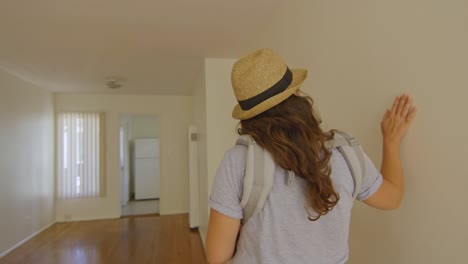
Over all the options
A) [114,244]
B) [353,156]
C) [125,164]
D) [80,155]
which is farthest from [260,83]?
[125,164]

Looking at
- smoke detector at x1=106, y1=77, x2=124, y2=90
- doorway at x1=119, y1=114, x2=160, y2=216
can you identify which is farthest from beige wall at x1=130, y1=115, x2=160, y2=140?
smoke detector at x1=106, y1=77, x2=124, y2=90

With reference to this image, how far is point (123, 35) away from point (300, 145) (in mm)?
2464

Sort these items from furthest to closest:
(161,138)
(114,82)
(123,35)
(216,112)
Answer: (161,138) < (114,82) < (216,112) < (123,35)

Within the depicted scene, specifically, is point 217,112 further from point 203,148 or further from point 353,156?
point 353,156

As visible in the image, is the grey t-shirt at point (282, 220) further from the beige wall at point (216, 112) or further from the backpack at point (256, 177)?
the beige wall at point (216, 112)

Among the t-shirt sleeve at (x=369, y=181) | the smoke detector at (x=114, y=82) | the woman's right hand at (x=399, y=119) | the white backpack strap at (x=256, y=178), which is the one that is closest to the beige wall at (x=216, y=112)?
the smoke detector at (x=114, y=82)

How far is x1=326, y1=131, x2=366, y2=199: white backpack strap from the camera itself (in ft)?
2.69

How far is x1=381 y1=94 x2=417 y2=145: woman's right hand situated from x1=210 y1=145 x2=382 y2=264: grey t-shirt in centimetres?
32

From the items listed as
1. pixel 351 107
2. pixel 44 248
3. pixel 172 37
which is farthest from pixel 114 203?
pixel 351 107

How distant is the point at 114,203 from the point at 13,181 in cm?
193

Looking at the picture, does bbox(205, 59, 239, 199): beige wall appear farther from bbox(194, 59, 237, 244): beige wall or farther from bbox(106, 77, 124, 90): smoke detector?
bbox(106, 77, 124, 90): smoke detector

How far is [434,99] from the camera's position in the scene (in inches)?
36.1

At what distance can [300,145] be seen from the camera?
751 millimetres

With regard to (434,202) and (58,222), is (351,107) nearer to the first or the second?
(434,202)
